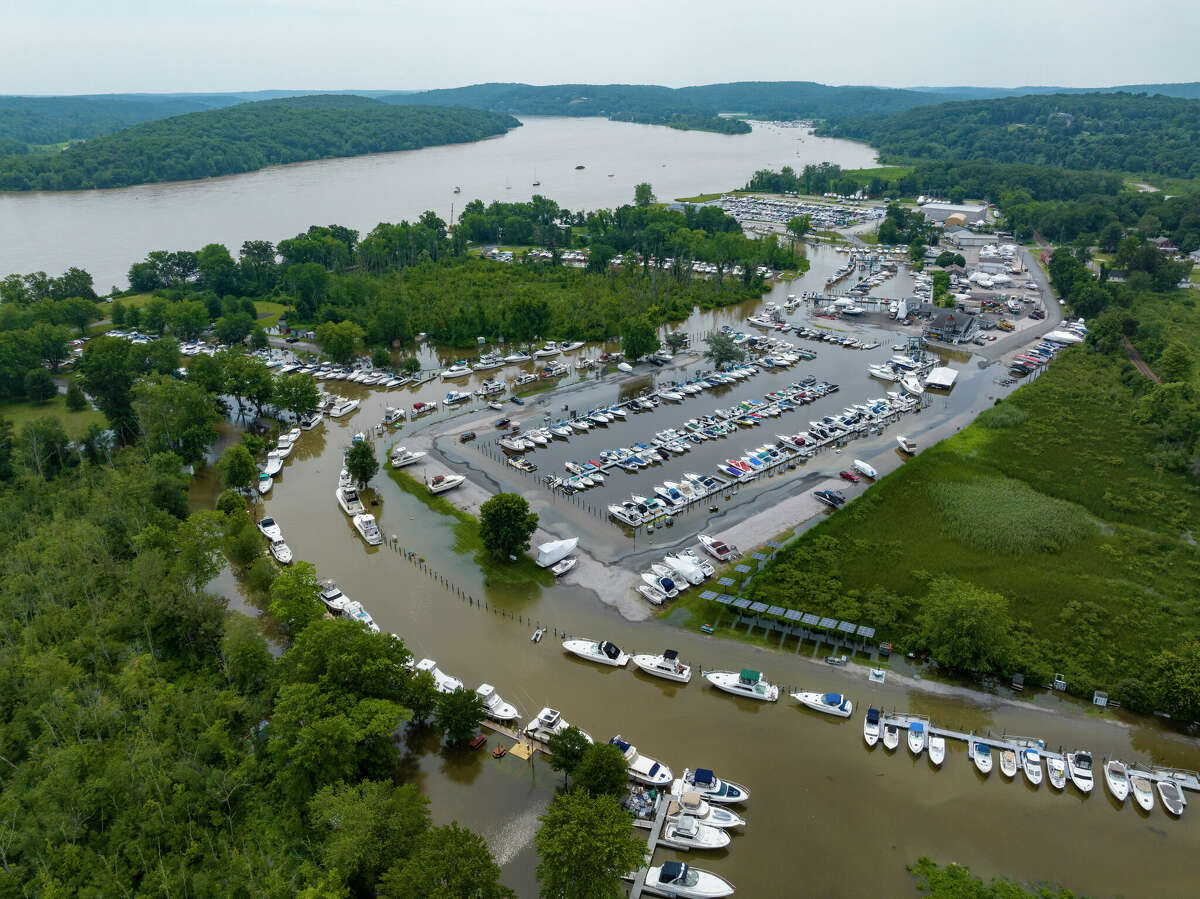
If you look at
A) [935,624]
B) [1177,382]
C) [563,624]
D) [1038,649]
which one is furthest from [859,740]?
[1177,382]

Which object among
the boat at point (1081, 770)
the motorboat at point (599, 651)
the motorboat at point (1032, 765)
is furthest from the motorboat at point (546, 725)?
the boat at point (1081, 770)

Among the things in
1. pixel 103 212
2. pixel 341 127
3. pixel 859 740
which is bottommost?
pixel 859 740

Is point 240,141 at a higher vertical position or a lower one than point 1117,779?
higher

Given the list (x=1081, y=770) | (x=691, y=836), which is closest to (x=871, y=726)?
(x=1081, y=770)

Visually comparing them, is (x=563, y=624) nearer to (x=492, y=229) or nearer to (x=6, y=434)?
(x=6, y=434)

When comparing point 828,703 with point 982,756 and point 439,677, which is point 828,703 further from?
point 439,677

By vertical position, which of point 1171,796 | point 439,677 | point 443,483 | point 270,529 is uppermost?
point 443,483
